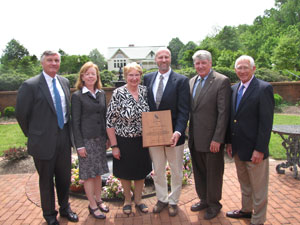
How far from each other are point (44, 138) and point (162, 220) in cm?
189

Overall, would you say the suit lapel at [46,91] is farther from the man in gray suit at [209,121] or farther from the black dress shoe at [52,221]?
the man in gray suit at [209,121]

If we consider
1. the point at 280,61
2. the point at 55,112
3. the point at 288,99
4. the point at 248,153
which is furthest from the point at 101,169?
the point at 280,61

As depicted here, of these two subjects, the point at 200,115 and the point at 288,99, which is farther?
the point at 288,99

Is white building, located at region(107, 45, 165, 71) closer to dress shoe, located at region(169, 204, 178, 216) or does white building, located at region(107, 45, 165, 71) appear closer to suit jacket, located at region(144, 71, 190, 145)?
suit jacket, located at region(144, 71, 190, 145)

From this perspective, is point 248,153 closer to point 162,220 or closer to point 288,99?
point 162,220

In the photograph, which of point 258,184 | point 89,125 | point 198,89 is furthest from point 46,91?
point 258,184

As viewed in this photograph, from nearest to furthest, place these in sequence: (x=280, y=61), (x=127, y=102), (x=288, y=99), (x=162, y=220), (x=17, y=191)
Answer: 1. (x=127, y=102)
2. (x=162, y=220)
3. (x=17, y=191)
4. (x=288, y=99)
5. (x=280, y=61)

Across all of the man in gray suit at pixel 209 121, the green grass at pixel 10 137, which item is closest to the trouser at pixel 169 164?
the man in gray suit at pixel 209 121

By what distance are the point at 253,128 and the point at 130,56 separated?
2099 inches

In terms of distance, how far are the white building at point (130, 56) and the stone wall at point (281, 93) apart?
40.0m

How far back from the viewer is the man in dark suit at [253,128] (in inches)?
105

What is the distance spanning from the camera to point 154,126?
2.91 m

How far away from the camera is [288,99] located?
14078 mm

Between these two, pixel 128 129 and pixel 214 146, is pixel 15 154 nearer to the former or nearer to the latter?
pixel 128 129
